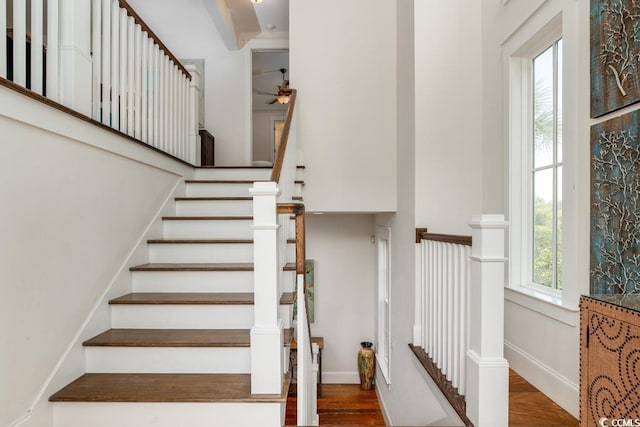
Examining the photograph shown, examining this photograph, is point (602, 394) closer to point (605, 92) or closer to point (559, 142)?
point (605, 92)

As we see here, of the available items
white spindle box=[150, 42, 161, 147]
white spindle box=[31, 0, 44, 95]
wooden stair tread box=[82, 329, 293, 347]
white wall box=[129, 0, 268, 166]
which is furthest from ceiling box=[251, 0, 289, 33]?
wooden stair tread box=[82, 329, 293, 347]

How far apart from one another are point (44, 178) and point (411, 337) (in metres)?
2.56

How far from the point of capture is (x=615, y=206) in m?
1.55

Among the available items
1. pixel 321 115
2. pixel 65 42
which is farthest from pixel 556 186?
pixel 65 42

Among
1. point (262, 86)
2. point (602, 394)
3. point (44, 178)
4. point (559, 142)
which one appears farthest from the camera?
point (262, 86)

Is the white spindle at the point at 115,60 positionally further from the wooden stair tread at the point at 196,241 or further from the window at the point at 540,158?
the window at the point at 540,158

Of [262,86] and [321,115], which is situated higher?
[262,86]

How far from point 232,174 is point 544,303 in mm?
2700

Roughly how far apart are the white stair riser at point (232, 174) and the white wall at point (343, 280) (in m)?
1.60

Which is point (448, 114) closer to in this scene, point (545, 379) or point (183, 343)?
point (545, 379)

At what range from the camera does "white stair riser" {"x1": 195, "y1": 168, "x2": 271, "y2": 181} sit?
132 inches

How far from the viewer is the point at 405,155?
3.04m

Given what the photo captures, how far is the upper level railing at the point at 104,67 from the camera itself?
1612 millimetres

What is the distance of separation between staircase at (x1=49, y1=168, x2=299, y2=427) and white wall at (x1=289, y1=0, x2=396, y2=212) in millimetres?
1173
